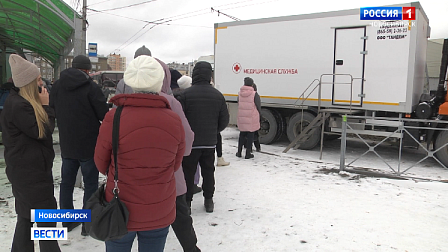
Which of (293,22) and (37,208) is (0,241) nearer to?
(37,208)

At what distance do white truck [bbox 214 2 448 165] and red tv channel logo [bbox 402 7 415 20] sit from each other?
0.08 meters

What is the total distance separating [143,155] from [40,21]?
8.20 meters

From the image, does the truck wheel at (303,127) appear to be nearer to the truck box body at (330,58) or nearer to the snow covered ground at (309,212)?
the truck box body at (330,58)

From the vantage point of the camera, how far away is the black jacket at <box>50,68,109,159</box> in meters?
3.25

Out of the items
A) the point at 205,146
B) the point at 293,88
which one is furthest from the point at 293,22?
the point at 205,146

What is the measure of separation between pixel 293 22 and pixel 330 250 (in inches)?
236

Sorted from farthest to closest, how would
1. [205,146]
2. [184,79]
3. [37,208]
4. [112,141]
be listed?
[184,79] → [205,146] → [37,208] → [112,141]

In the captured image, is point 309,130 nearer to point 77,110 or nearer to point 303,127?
point 303,127

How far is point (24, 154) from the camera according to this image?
250 centimetres

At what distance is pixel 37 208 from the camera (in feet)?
8.39

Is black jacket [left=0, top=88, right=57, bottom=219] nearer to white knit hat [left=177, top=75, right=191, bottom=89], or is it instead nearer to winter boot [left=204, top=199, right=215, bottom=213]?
winter boot [left=204, top=199, right=215, bottom=213]

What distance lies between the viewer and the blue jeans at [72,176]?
3.33m
